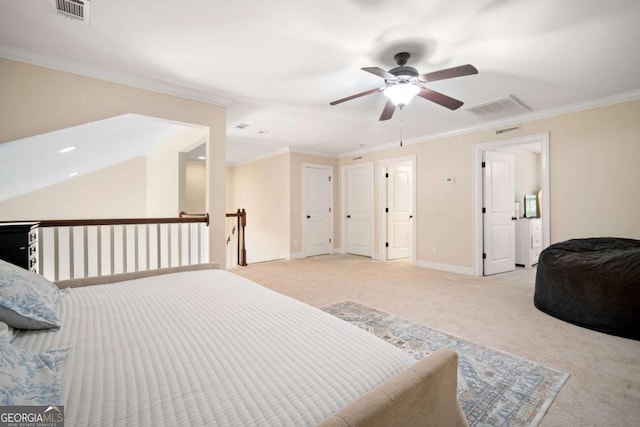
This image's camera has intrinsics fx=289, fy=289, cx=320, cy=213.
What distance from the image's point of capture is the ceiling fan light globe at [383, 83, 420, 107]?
2480 mm

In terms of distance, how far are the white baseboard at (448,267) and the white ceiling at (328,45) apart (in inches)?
102

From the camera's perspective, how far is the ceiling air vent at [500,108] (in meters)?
3.54

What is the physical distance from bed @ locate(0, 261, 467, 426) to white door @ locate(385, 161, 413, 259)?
5.19 meters

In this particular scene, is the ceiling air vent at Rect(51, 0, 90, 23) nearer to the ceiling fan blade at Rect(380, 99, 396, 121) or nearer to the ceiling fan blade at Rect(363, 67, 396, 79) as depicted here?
the ceiling fan blade at Rect(363, 67, 396, 79)

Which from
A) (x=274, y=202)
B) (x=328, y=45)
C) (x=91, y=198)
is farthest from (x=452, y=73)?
(x=91, y=198)

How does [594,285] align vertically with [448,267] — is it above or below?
above

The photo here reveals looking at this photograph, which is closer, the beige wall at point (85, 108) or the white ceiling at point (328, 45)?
the white ceiling at point (328, 45)

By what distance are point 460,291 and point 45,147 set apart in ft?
16.2

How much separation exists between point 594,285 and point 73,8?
4543 millimetres

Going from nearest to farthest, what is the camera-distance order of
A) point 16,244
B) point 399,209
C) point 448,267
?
point 16,244
point 448,267
point 399,209

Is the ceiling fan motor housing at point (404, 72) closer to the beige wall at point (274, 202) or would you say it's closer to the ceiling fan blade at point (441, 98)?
the ceiling fan blade at point (441, 98)

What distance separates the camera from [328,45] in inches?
90.7

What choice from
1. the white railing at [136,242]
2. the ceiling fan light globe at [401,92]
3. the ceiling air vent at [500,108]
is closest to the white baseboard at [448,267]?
the ceiling air vent at [500,108]

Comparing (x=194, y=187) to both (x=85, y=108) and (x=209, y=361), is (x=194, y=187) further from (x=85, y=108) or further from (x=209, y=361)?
(x=209, y=361)
